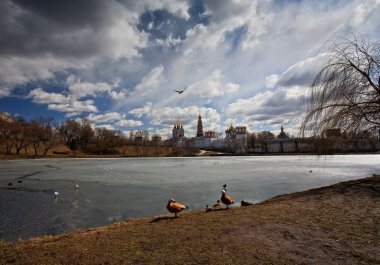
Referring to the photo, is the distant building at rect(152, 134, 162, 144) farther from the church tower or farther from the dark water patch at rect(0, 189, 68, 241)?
the dark water patch at rect(0, 189, 68, 241)

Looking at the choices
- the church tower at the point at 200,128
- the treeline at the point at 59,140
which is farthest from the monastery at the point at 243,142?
the treeline at the point at 59,140

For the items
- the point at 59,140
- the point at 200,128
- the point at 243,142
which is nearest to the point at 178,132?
the point at 200,128

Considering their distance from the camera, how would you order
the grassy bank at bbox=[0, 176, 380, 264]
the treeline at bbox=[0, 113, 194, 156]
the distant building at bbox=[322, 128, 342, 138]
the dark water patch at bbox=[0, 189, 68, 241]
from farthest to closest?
the treeline at bbox=[0, 113, 194, 156] → the distant building at bbox=[322, 128, 342, 138] → the dark water patch at bbox=[0, 189, 68, 241] → the grassy bank at bbox=[0, 176, 380, 264]

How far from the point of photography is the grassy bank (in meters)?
4.30

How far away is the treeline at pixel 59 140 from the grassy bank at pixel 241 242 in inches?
2937

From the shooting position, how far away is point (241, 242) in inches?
194

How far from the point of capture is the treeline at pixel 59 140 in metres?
71.8

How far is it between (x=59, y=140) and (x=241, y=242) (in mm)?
95535

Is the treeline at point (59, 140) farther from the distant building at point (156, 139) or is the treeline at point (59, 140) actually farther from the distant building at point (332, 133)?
the distant building at point (332, 133)

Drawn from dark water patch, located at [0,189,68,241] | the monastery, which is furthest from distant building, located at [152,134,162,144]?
dark water patch, located at [0,189,68,241]

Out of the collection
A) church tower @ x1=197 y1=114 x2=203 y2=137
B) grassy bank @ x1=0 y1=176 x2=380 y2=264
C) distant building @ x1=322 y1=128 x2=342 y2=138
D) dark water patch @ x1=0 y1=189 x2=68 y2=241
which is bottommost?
dark water patch @ x1=0 y1=189 x2=68 y2=241

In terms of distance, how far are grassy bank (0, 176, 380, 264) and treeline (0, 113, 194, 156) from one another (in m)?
74.6

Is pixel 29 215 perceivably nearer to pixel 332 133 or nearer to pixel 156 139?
pixel 332 133

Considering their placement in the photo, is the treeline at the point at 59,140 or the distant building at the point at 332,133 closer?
the distant building at the point at 332,133
